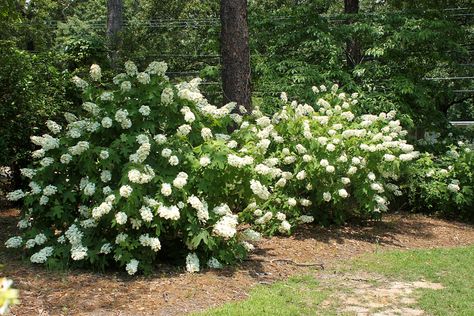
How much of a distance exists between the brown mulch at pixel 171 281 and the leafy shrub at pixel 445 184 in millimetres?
1583

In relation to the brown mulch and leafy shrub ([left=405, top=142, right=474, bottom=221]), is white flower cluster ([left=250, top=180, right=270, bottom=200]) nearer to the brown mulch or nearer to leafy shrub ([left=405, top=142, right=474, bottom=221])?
the brown mulch

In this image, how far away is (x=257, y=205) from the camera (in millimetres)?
6598

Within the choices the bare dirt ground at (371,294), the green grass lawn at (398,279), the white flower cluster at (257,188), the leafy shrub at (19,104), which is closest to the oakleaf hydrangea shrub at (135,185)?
the white flower cluster at (257,188)

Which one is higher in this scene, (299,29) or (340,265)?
(299,29)

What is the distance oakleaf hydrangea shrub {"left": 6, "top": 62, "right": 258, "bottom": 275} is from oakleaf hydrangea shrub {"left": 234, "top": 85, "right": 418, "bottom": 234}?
120 centimetres

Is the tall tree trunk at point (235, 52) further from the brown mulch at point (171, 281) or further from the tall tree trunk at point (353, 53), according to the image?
the tall tree trunk at point (353, 53)

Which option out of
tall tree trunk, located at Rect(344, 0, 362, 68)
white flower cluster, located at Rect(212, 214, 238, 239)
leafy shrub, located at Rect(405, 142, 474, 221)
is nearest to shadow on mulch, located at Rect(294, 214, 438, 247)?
leafy shrub, located at Rect(405, 142, 474, 221)

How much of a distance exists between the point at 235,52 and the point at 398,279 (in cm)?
391

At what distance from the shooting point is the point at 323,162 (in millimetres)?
6812

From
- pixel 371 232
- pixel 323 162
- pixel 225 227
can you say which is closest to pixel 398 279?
pixel 323 162

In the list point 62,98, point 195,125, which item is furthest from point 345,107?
point 62,98

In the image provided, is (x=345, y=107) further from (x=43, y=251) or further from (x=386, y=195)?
(x=43, y=251)

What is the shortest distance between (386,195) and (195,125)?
11.6 ft

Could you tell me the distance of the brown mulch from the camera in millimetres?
4566
